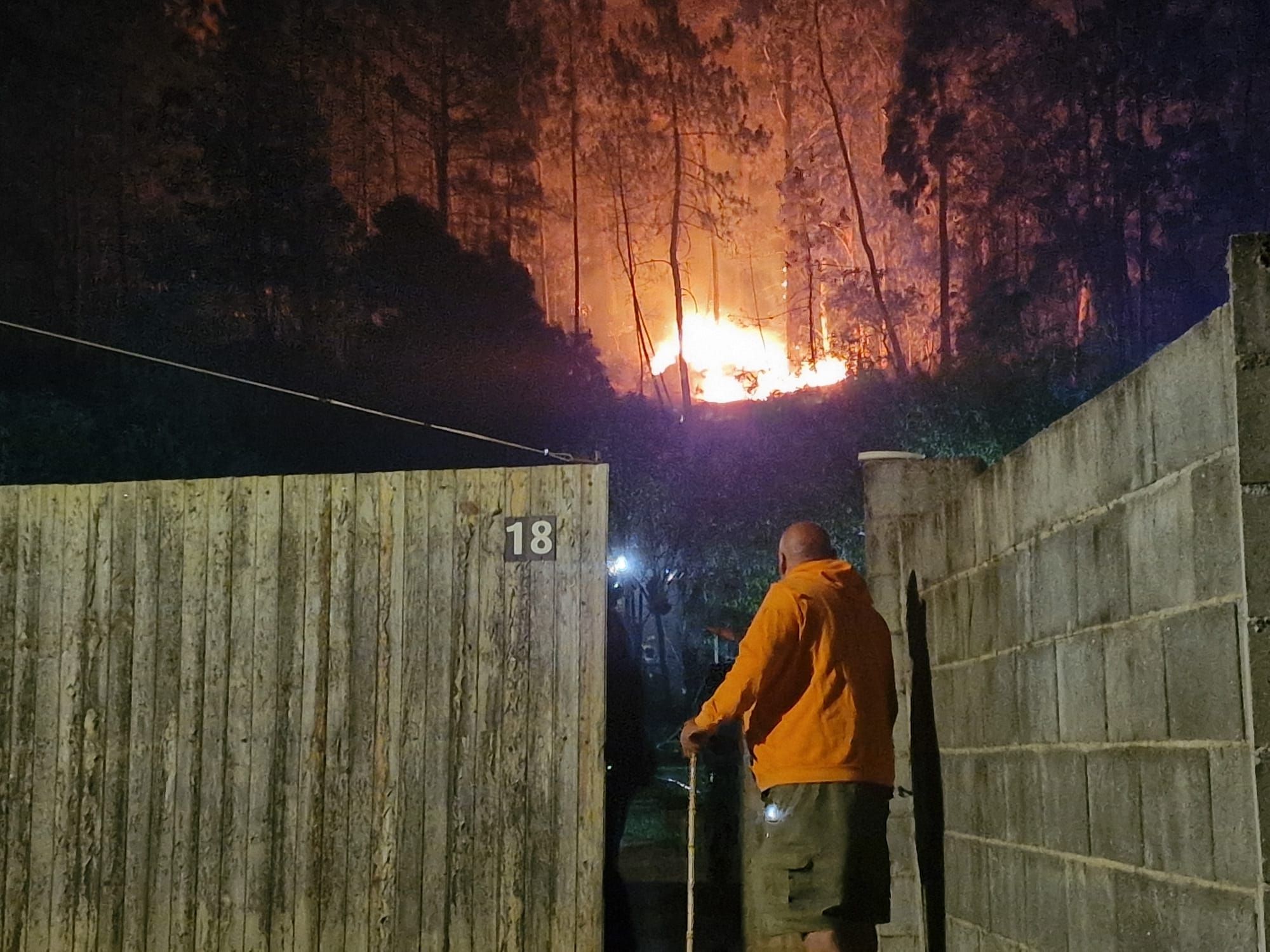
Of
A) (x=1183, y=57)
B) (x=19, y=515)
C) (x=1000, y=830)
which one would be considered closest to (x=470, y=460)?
(x=1183, y=57)

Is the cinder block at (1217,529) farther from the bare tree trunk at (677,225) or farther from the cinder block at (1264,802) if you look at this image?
the bare tree trunk at (677,225)

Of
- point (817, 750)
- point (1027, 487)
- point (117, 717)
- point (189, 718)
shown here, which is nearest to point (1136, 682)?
point (1027, 487)

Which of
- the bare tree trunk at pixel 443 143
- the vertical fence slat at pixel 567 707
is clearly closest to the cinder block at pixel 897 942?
the vertical fence slat at pixel 567 707

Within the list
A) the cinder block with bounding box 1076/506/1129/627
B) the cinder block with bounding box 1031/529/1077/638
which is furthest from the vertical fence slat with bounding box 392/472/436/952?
the cinder block with bounding box 1076/506/1129/627

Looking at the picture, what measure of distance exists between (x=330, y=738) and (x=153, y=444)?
1353cm

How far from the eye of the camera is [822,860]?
4.87m

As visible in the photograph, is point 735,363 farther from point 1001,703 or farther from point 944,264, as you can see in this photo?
point 1001,703

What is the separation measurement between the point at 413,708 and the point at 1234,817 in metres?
3.61

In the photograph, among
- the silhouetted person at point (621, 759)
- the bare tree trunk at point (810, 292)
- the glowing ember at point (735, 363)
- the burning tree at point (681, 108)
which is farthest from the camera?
the burning tree at point (681, 108)

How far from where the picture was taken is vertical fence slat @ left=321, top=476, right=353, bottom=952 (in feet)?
18.8

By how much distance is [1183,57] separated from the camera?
23.5 m

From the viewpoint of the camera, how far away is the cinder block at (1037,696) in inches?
156

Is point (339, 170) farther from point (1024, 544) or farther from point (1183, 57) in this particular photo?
point (1024, 544)

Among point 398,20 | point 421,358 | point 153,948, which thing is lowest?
point 153,948
